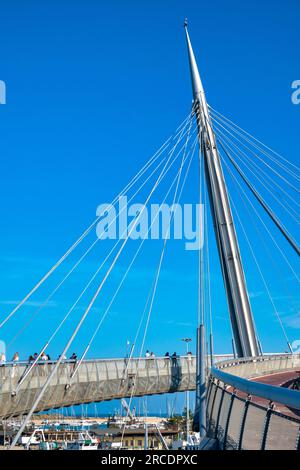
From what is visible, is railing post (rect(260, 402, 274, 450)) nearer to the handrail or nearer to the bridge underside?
the handrail

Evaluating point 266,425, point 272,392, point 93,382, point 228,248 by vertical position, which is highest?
point 228,248

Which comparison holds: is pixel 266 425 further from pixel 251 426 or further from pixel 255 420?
pixel 251 426

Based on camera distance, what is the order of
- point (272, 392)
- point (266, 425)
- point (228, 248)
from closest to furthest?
point (272, 392)
point (266, 425)
point (228, 248)

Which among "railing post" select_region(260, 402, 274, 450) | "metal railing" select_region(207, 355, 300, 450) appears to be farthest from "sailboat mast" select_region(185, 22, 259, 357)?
"railing post" select_region(260, 402, 274, 450)

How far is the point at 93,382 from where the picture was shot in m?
28.8

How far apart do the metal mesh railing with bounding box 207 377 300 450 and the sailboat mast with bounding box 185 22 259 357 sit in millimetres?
16161

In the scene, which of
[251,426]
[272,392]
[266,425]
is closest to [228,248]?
[251,426]

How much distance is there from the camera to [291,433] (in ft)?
19.1

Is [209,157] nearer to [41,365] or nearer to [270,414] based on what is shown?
[41,365]

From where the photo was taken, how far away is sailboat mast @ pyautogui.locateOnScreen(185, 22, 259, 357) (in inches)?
1020

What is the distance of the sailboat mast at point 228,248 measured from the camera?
1020 inches

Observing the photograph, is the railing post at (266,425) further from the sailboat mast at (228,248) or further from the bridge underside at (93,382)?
the sailboat mast at (228,248)

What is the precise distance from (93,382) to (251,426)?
74.1 feet
